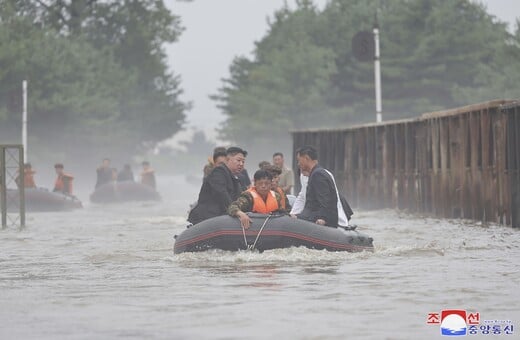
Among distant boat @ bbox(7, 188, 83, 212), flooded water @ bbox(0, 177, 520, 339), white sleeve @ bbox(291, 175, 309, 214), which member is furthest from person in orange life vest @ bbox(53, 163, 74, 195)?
white sleeve @ bbox(291, 175, 309, 214)

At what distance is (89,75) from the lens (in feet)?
293

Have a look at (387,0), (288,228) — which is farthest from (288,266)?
(387,0)

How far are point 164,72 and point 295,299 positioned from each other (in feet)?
338

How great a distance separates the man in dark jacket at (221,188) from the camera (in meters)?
20.5

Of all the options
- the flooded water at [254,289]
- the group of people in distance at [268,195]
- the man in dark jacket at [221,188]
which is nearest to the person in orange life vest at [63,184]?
the flooded water at [254,289]

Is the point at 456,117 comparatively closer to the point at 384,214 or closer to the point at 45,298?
the point at 384,214

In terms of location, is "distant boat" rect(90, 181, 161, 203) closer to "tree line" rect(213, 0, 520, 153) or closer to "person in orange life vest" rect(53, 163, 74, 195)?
"person in orange life vest" rect(53, 163, 74, 195)

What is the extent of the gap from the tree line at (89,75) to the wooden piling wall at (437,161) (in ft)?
71.4

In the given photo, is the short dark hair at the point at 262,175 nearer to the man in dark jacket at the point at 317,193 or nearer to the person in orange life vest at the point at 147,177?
the man in dark jacket at the point at 317,193

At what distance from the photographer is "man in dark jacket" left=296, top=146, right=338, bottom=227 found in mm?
20250

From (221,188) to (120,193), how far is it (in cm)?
3510

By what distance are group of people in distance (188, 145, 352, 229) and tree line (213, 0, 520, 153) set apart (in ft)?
206

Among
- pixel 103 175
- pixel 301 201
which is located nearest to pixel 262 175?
pixel 301 201

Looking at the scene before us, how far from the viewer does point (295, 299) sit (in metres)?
14.4
